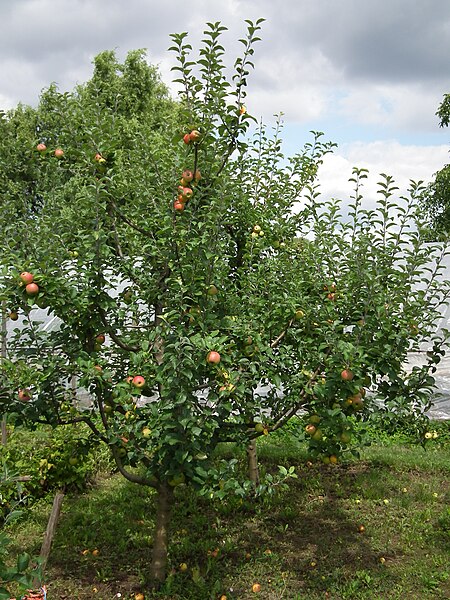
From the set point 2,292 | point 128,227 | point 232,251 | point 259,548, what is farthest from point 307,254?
point 259,548

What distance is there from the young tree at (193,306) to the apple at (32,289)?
18 millimetres

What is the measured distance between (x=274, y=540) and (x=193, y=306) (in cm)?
201

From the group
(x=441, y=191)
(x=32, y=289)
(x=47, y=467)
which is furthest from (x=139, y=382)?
(x=441, y=191)

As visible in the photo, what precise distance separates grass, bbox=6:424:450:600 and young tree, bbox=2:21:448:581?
0.41 m

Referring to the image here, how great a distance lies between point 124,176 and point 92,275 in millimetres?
912

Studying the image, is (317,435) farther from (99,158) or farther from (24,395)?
(99,158)

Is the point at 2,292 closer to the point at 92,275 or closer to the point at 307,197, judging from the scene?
the point at 92,275

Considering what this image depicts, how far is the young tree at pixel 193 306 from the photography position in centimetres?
299

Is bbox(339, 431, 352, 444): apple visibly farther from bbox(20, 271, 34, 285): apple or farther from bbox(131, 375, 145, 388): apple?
bbox(20, 271, 34, 285): apple

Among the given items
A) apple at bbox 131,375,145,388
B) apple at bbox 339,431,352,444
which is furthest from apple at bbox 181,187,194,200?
apple at bbox 339,431,352,444

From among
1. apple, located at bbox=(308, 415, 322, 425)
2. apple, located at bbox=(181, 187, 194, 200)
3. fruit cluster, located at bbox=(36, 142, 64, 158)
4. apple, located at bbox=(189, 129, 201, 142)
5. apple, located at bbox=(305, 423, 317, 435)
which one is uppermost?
fruit cluster, located at bbox=(36, 142, 64, 158)

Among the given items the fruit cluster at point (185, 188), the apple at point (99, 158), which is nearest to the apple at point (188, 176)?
the fruit cluster at point (185, 188)

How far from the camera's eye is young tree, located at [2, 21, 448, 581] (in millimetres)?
2986

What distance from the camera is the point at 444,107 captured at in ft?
49.7
